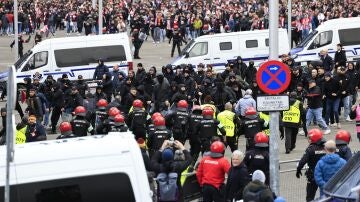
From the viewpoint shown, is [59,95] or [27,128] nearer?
[27,128]

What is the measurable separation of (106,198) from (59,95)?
17650mm

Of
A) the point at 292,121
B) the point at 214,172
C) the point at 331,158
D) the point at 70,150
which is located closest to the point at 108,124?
the point at 292,121

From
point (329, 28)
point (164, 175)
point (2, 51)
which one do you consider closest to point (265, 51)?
point (329, 28)

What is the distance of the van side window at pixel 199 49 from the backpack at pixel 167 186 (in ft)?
75.5

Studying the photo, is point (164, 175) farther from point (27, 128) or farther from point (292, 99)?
point (292, 99)

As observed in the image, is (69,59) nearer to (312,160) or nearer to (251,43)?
(251,43)

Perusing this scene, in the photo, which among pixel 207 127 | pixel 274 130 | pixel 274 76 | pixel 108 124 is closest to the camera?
pixel 274 76

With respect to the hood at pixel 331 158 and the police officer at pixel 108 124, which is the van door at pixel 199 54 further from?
the hood at pixel 331 158

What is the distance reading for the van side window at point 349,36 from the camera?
4028cm

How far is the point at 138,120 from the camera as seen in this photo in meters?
23.6

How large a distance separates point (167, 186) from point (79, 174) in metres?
4.70

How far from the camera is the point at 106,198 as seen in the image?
12.3 metres

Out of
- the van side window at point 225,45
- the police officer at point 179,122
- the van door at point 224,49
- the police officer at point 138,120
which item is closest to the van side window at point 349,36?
the van door at point 224,49

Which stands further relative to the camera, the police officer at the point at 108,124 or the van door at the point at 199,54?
the van door at the point at 199,54
